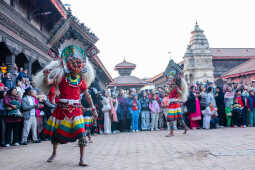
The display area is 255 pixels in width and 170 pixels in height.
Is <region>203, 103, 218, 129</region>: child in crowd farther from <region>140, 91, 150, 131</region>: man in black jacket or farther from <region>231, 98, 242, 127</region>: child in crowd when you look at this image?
<region>140, 91, 150, 131</region>: man in black jacket

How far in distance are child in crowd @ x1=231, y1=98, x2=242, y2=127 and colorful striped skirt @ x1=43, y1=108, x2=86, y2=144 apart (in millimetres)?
10099

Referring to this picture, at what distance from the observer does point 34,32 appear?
44.1ft

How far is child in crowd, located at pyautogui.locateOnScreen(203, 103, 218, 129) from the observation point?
12.6 m

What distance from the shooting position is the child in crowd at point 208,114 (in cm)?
1262

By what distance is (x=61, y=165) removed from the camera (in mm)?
4688

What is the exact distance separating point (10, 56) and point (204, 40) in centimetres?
3864

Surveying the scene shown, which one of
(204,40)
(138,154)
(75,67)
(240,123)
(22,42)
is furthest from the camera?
(204,40)

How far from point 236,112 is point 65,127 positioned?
34.3ft

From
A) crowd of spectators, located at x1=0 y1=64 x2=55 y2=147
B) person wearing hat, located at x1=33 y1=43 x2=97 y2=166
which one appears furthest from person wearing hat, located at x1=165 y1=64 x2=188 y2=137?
person wearing hat, located at x1=33 y1=43 x2=97 y2=166

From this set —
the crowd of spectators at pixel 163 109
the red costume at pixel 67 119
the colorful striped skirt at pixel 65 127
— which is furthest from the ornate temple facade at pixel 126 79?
the colorful striped skirt at pixel 65 127

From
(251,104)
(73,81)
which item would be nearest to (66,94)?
(73,81)

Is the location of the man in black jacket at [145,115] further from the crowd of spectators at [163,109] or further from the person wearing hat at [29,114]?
the person wearing hat at [29,114]

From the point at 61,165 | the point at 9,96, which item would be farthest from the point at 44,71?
the point at 9,96

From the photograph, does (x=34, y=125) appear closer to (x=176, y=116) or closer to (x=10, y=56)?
(x=10, y=56)
